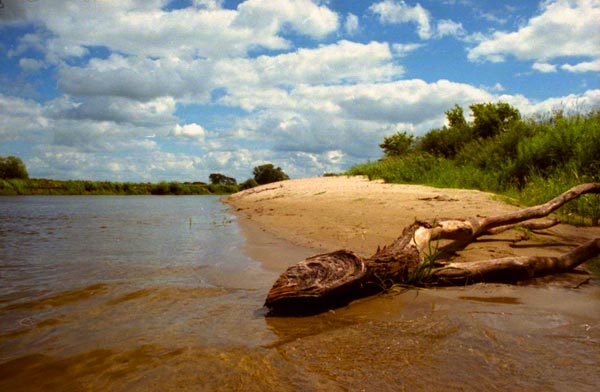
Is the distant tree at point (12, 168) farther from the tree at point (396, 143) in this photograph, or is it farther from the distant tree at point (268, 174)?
the tree at point (396, 143)

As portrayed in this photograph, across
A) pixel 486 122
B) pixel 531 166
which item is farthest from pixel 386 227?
pixel 486 122

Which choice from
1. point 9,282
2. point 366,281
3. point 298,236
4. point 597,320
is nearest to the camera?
point 597,320

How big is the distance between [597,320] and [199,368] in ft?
7.34

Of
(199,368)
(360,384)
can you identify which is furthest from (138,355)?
(360,384)

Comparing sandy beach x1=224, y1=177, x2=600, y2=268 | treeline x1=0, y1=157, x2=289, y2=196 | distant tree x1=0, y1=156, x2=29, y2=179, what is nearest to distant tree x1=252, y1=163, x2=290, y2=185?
treeline x1=0, y1=157, x2=289, y2=196

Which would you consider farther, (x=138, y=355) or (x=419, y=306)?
(x=419, y=306)

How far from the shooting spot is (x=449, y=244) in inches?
162

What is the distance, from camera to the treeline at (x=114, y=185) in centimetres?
2717

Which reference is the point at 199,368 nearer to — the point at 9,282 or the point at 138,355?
the point at 138,355

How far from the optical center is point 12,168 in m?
32.3

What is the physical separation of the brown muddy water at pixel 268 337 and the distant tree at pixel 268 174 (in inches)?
899

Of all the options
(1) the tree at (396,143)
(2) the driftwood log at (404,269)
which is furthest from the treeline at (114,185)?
(2) the driftwood log at (404,269)

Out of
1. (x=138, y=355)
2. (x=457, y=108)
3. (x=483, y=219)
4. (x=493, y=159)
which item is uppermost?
(x=457, y=108)

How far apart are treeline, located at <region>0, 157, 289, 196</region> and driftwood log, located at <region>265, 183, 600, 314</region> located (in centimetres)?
2188
